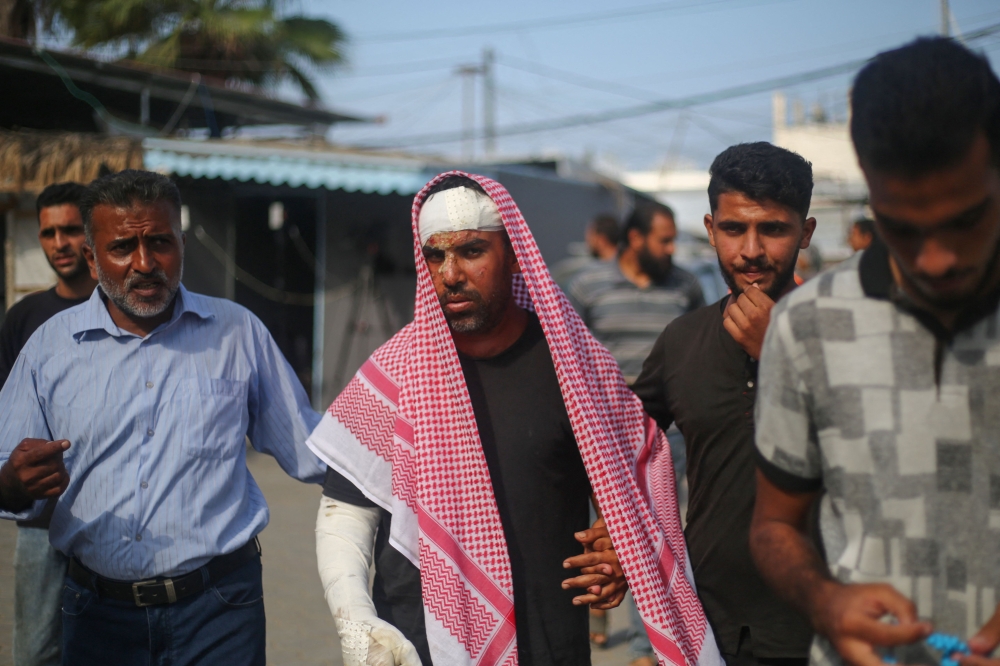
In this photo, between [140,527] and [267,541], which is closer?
[140,527]

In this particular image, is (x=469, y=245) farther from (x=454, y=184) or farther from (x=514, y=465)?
(x=514, y=465)

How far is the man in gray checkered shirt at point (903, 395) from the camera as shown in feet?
4.67

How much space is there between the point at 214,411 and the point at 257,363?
0.27m

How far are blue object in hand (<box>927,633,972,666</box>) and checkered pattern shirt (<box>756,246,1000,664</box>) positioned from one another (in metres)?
0.08

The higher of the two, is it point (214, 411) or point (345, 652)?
point (214, 411)

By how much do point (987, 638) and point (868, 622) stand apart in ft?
0.63

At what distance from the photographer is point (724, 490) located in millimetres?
2656

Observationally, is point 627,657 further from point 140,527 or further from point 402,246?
point 402,246

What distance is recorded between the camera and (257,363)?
10.8 feet

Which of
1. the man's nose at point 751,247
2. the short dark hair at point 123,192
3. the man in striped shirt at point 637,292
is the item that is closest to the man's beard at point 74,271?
the short dark hair at point 123,192

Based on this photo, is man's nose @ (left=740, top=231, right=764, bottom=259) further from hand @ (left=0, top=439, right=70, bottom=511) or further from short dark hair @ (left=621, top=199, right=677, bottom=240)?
short dark hair @ (left=621, top=199, right=677, bottom=240)

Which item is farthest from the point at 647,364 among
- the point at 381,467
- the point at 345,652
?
the point at 345,652

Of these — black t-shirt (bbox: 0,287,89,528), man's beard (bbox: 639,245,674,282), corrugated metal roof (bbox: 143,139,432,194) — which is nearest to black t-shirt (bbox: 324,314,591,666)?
black t-shirt (bbox: 0,287,89,528)

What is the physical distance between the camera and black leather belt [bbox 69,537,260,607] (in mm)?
2895
